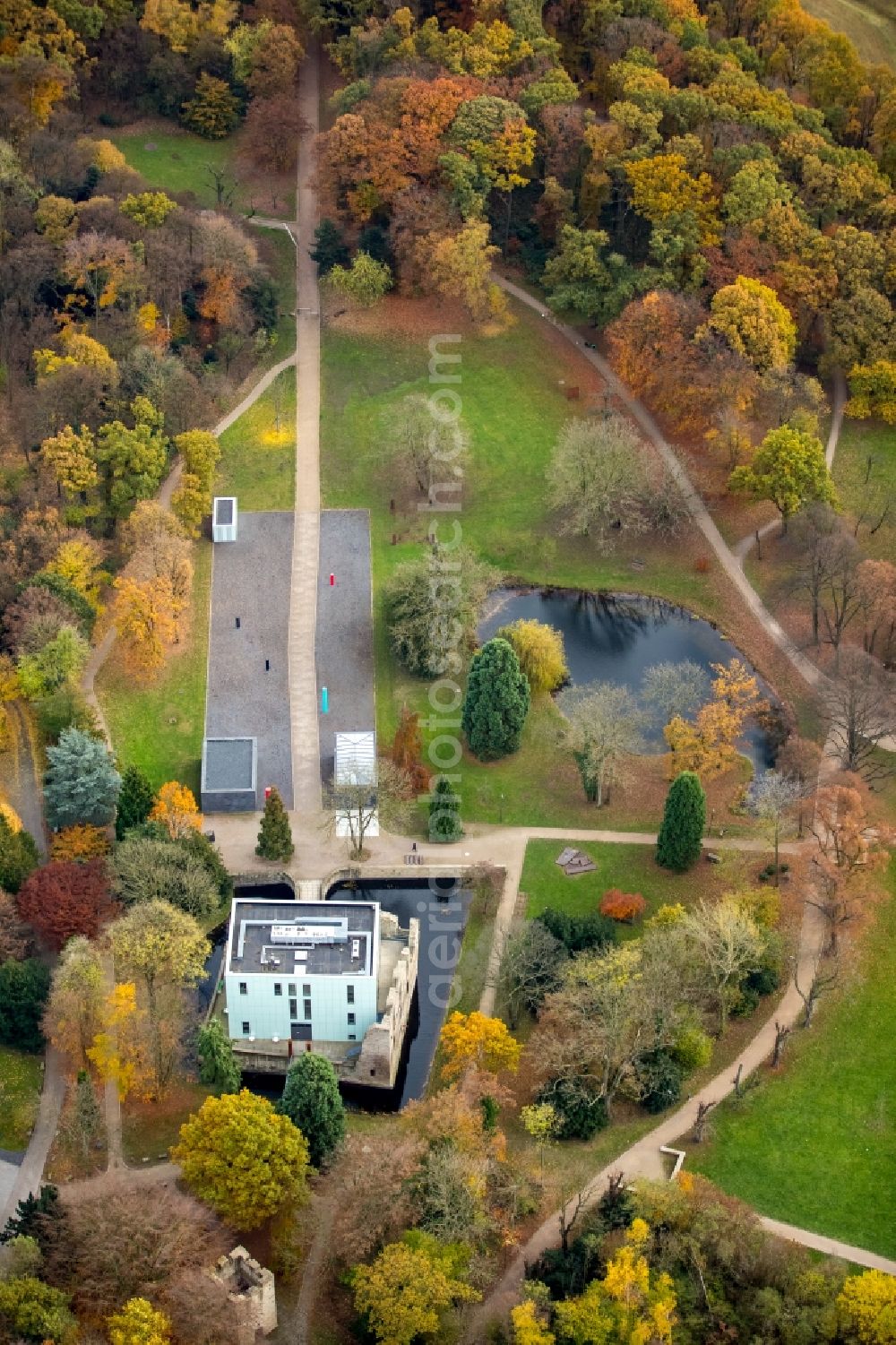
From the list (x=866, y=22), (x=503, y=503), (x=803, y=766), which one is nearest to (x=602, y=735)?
(x=803, y=766)

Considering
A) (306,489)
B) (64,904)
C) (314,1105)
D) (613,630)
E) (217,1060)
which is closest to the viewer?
(314,1105)

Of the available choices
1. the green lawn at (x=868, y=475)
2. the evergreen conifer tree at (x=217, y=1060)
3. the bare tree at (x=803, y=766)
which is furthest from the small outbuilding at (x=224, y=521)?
the evergreen conifer tree at (x=217, y=1060)

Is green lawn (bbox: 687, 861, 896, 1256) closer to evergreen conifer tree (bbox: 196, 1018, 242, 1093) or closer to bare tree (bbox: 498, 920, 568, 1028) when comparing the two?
bare tree (bbox: 498, 920, 568, 1028)

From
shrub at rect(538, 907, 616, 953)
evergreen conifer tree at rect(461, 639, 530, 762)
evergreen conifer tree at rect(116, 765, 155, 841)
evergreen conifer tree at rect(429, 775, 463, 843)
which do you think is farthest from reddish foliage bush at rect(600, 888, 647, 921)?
evergreen conifer tree at rect(116, 765, 155, 841)

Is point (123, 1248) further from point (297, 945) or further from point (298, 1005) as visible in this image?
point (297, 945)

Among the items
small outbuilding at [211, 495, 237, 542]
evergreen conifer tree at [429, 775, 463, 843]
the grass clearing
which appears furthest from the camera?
small outbuilding at [211, 495, 237, 542]
